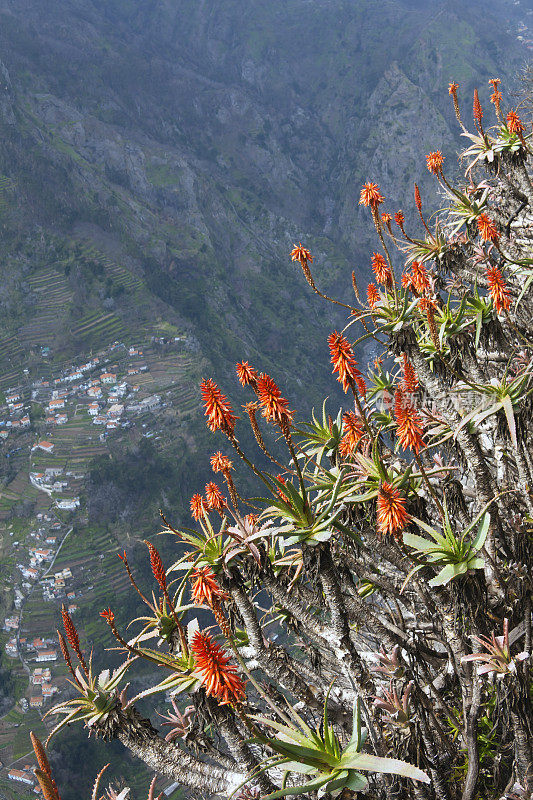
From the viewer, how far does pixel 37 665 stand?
51.0 meters

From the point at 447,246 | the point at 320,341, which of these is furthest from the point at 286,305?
the point at 447,246

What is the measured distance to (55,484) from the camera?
210ft

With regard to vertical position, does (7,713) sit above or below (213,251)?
below

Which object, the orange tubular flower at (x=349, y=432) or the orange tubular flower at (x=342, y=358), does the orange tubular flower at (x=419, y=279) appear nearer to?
the orange tubular flower at (x=349, y=432)

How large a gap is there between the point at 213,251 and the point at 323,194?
41548 mm

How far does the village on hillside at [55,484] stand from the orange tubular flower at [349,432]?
47.1 metres

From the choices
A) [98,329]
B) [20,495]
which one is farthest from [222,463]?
[98,329]

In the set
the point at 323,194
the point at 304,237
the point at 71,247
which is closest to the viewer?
the point at 71,247

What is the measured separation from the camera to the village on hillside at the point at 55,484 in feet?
163

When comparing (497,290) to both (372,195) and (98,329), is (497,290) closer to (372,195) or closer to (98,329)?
(372,195)

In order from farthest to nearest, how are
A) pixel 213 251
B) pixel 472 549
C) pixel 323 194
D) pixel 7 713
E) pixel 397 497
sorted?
pixel 323 194 → pixel 213 251 → pixel 7 713 → pixel 397 497 → pixel 472 549

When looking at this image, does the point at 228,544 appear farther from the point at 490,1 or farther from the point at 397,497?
the point at 490,1

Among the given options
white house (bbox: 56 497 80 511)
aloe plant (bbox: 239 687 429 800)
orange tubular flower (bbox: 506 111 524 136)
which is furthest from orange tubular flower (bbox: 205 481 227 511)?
white house (bbox: 56 497 80 511)

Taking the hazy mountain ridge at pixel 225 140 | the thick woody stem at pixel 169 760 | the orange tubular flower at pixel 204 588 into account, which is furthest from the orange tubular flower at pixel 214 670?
the hazy mountain ridge at pixel 225 140
